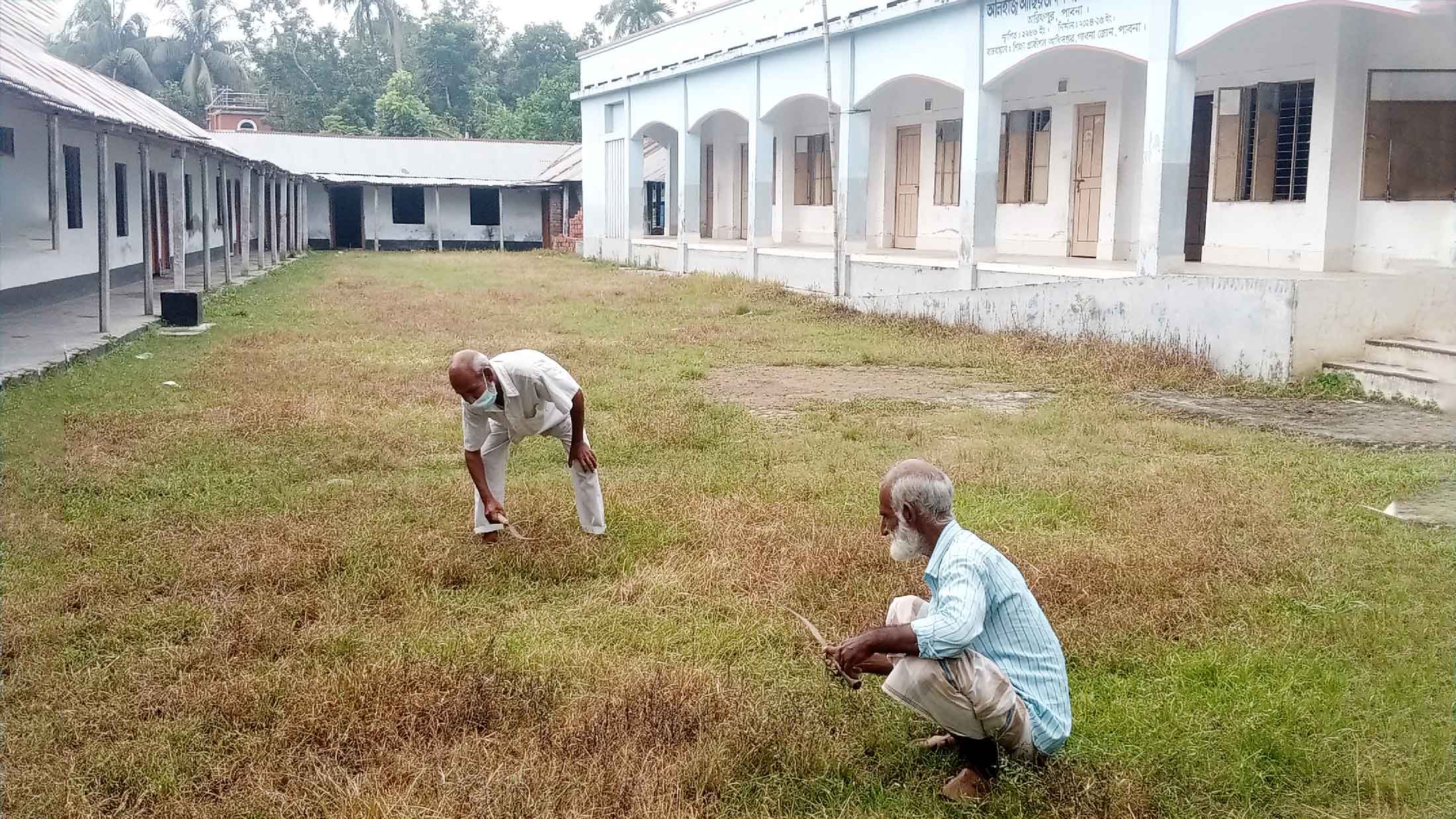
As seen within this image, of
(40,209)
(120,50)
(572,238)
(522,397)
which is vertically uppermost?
(120,50)

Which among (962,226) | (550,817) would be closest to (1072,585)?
(550,817)

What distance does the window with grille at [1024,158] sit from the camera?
58.7ft

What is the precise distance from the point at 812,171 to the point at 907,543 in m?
22.4

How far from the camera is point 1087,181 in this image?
55.9 feet

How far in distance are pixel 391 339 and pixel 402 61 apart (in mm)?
45369

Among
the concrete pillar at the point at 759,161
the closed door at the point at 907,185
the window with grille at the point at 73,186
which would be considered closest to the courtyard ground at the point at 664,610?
the window with grille at the point at 73,186

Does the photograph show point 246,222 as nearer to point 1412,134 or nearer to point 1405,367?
point 1412,134

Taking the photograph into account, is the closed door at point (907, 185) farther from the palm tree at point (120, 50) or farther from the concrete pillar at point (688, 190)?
the palm tree at point (120, 50)

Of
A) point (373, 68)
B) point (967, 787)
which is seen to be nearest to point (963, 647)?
point (967, 787)

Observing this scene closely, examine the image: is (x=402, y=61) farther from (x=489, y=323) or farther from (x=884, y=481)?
(x=884, y=481)

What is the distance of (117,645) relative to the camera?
175 inches

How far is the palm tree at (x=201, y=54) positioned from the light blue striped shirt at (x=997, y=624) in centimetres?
5076

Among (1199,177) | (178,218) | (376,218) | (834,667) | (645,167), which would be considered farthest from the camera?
(376,218)

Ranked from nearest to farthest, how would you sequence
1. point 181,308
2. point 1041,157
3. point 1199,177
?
point 181,308, point 1199,177, point 1041,157
